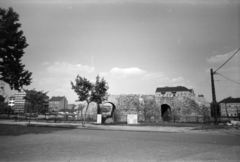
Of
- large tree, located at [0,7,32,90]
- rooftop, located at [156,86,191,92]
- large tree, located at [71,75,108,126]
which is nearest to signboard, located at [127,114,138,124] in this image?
large tree, located at [71,75,108,126]

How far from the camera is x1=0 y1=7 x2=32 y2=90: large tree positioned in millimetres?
11109

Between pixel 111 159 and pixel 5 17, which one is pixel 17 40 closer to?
pixel 5 17

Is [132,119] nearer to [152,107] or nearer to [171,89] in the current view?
[152,107]

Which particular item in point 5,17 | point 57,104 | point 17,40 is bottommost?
point 57,104

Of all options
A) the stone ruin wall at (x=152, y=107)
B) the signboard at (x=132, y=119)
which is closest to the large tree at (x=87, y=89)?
the signboard at (x=132, y=119)

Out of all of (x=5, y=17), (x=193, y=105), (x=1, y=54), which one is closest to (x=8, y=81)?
(x=1, y=54)

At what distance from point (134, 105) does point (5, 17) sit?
79.0 feet

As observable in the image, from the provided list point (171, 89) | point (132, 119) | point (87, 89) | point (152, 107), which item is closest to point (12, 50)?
point (87, 89)

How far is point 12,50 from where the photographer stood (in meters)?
11.8

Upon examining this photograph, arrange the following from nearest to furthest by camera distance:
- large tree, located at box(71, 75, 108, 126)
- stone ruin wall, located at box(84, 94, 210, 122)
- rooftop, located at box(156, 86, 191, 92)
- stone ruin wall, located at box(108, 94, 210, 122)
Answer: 1. large tree, located at box(71, 75, 108, 126)
2. stone ruin wall, located at box(84, 94, 210, 122)
3. stone ruin wall, located at box(108, 94, 210, 122)
4. rooftop, located at box(156, 86, 191, 92)

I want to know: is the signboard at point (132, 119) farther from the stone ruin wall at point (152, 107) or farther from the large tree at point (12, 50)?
the large tree at point (12, 50)

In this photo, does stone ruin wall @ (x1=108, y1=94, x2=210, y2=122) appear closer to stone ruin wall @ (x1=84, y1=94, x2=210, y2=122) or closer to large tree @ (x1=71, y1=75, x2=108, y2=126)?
stone ruin wall @ (x1=84, y1=94, x2=210, y2=122)

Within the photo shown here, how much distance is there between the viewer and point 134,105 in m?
30.0

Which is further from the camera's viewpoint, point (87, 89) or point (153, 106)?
point (153, 106)
